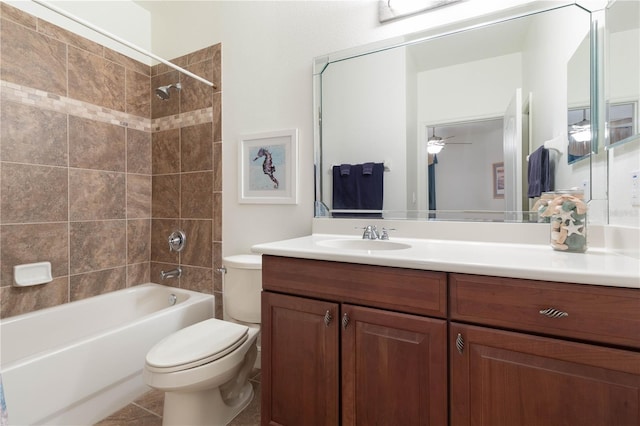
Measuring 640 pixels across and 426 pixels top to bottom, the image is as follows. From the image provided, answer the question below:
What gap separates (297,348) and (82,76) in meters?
2.29

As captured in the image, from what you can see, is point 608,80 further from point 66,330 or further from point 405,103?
point 66,330

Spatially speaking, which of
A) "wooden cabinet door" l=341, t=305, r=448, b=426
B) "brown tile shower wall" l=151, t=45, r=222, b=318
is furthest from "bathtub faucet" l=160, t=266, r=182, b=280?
"wooden cabinet door" l=341, t=305, r=448, b=426

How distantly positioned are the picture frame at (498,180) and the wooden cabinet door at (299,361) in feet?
2.93

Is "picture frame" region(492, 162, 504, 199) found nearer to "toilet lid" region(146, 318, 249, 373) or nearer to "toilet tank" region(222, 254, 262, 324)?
"toilet tank" region(222, 254, 262, 324)

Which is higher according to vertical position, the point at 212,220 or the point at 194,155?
the point at 194,155

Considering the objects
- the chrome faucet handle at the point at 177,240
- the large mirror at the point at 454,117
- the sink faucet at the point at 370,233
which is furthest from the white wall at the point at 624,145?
the chrome faucet handle at the point at 177,240

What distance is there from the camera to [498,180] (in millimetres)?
1393

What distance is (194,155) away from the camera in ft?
7.58

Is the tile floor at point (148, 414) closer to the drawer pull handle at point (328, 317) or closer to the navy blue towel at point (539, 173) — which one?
the drawer pull handle at point (328, 317)

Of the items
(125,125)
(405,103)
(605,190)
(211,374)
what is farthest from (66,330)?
(605,190)

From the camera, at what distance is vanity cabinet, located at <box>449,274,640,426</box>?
768 millimetres

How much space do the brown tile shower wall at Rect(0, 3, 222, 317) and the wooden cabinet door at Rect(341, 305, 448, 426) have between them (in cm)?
141

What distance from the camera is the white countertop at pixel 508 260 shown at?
2.59 feet

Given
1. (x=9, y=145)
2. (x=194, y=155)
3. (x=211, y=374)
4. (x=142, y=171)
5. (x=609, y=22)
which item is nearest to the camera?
(x=609, y=22)
